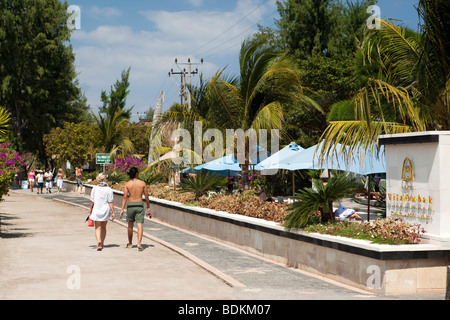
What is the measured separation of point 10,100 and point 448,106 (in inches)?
2102

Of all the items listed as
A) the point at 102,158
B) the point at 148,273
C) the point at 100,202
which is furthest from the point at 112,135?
the point at 148,273

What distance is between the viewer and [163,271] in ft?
33.8

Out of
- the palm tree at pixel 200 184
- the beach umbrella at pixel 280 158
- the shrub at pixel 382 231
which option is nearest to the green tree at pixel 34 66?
the palm tree at pixel 200 184

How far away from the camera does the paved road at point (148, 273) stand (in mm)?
8312

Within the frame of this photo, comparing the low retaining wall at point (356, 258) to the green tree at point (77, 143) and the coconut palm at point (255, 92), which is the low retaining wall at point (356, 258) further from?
the green tree at point (77, 143)

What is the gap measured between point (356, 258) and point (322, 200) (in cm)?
212

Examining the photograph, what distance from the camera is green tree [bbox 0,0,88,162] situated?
54.3m

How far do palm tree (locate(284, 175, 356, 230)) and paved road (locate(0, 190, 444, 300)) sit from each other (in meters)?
1.06

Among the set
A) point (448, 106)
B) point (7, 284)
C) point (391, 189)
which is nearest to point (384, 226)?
point (391, 189)

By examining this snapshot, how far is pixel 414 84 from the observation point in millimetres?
12188

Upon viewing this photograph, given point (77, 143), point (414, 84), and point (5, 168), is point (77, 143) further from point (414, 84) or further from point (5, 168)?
point (414, 84)

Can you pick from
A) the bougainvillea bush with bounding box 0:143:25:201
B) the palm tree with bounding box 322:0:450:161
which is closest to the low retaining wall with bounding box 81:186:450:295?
the palm tree with bounding box 322:0:450:161

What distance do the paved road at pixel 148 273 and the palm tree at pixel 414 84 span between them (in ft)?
9.56

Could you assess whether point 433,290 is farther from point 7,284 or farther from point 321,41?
point 321,41
